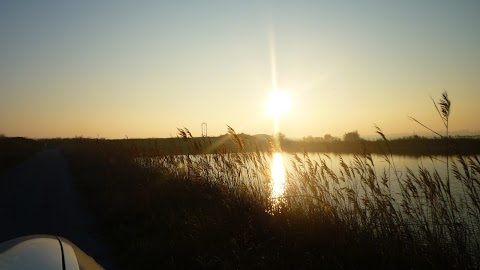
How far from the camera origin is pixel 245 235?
595 cm

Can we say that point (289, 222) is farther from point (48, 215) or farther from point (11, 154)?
point (11, 154)

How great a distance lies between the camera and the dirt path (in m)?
6.97

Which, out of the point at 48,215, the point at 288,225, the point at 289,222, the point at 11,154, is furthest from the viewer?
the point at 11,154

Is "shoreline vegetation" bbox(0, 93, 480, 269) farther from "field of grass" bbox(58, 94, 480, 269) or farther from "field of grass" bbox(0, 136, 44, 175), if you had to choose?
"field of grass" bbox(0, 136, 44, 175)

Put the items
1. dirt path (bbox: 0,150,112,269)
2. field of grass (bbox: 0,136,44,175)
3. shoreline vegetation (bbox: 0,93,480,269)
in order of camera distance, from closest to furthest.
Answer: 1. shoreline vegetation (bbox: 0,93,480,269)
2. dirt path (bbox: 0,150,112,269)
3. field of grass (bbox: 0,136,44,175)

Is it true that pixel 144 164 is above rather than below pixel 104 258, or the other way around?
above

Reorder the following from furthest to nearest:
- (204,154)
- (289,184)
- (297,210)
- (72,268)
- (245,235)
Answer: (204,154) → (289,184) → (297,210) → (245,235) → (72,268)

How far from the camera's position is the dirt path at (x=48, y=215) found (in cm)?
697

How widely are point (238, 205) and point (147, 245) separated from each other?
6.73 ft

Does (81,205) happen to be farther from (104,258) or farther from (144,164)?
(144,164)

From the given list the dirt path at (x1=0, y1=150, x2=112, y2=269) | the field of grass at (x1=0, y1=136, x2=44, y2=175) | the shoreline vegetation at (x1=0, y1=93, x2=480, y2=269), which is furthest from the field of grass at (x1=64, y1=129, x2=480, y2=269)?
the field of grass at (x1=0, y1=136, x2=44, y2=175)

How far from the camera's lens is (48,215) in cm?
916

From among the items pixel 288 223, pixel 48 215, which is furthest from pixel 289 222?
pixel 48 215

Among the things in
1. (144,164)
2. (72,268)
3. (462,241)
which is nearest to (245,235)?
(462,241)
